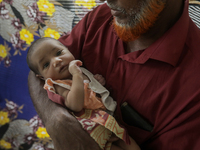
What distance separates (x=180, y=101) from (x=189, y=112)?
6cm

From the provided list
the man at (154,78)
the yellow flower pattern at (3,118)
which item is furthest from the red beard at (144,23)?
the yellow flower pattern at (3,118)

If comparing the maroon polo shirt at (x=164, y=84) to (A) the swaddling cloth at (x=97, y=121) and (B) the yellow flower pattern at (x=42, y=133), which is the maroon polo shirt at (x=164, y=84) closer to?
(A) the swaddling cloth at (x=97, y=121)

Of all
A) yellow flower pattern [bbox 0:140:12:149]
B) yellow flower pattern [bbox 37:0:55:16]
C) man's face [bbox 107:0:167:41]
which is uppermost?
man's face [bbox 107:0:167:41]

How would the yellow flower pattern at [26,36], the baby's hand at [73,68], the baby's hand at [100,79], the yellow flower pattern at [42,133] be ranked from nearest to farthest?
1. the baby's hand at [73,68]
2. the baby's hand at [100,79]
3. the yellow flower pattern at [26,36]
4. the yellow flower pattern at [42,133]

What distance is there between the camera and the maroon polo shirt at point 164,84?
0.93 meters

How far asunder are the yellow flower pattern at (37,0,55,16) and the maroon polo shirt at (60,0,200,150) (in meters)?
0.97

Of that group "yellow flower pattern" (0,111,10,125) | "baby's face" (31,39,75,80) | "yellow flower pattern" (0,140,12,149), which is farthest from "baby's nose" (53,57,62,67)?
"yellow flower pattern" (0,140,12,149)

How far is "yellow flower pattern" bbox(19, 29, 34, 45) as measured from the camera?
1.96 m

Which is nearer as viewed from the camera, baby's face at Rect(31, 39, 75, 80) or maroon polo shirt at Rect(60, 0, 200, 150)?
maroon polo shirt at Rect(60, 0, 200, 150)

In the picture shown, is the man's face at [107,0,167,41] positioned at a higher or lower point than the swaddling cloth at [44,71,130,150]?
higher

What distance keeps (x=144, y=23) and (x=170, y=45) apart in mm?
175

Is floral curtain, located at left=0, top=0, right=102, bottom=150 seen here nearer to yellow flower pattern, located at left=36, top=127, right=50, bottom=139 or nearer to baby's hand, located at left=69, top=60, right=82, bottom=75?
yellow flower pattern, located at left=36, top=127, right=50, bottom=139

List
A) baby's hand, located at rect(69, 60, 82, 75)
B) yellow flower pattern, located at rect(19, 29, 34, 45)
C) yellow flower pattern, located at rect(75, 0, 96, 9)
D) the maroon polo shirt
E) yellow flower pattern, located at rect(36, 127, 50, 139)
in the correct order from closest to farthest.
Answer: the maroon polo shirt < baby's hand, located at rect(69, 60, 82, 75) < yellow flower pattern, located at rect(75, 0, 96, 9) < yellow flower pattern, located at rect(19, 29, 34, 45) < yellow flower pattern, located at rect(36, 127, 50, 139)

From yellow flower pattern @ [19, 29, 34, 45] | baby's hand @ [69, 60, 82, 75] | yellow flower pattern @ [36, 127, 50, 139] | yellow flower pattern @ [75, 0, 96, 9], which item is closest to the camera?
baby's hand @ [69, 60, 82, 75]
